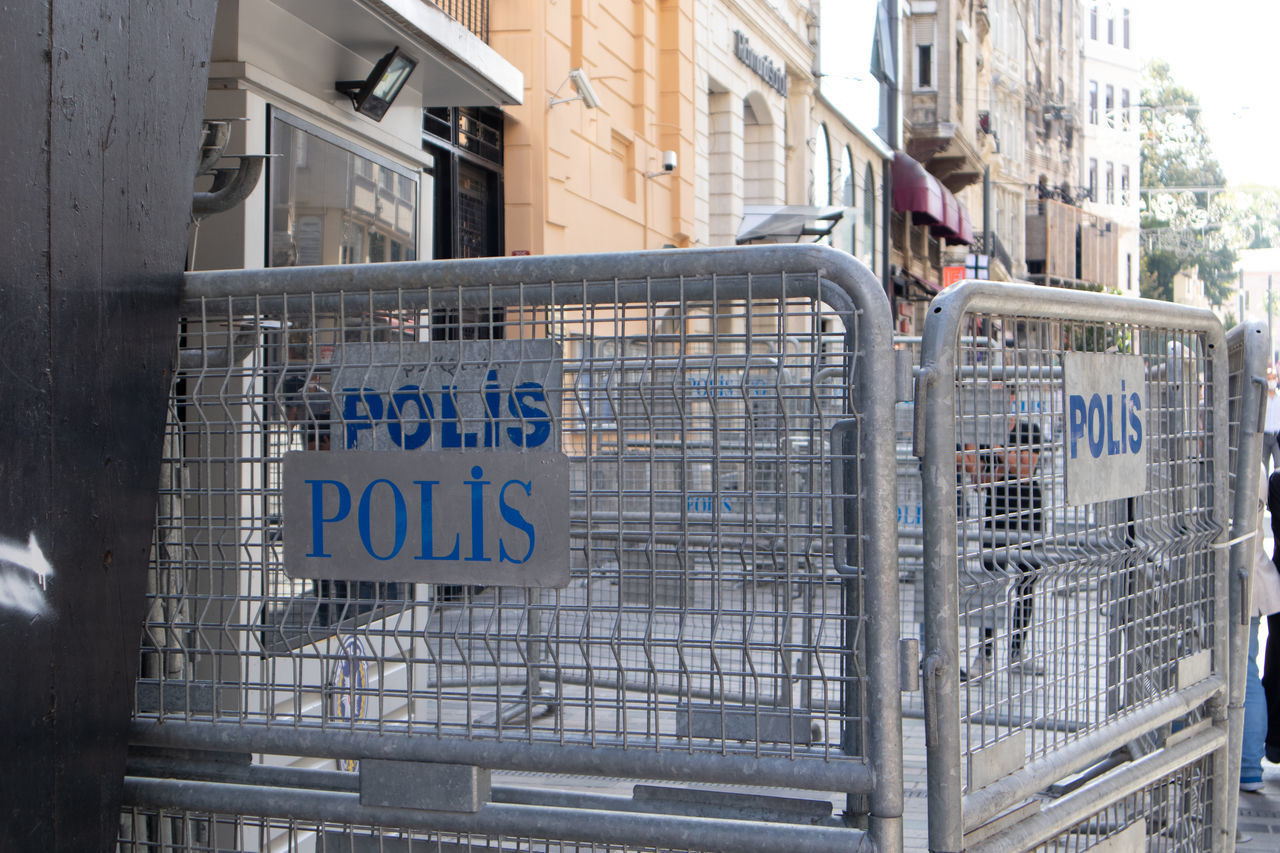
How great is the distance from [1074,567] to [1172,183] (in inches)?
3395

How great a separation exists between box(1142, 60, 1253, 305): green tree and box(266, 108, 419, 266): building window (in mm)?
80261

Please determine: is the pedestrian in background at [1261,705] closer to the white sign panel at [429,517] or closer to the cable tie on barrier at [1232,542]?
the cable tie on barrier at [1232,542]

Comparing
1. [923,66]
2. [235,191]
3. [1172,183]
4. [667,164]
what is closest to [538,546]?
[235,191]

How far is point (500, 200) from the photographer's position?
11.4 m

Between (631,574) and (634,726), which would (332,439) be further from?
(634,726)

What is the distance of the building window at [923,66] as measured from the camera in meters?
32.7

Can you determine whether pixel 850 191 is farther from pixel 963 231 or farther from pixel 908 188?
pixel 963 231

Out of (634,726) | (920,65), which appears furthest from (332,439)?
(920,65)

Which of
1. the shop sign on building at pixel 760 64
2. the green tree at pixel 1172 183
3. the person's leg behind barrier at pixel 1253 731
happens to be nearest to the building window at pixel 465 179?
the person's leg behind barrier at pixel 1253 731

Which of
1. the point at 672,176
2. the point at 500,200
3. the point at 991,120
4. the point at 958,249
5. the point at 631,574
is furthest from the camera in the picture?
the point at 991,120

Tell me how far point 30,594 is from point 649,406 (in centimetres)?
106

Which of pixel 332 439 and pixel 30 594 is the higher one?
pixel 332 439

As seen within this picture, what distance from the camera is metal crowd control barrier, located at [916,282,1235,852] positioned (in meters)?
2.11

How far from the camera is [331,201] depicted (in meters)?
4.39
